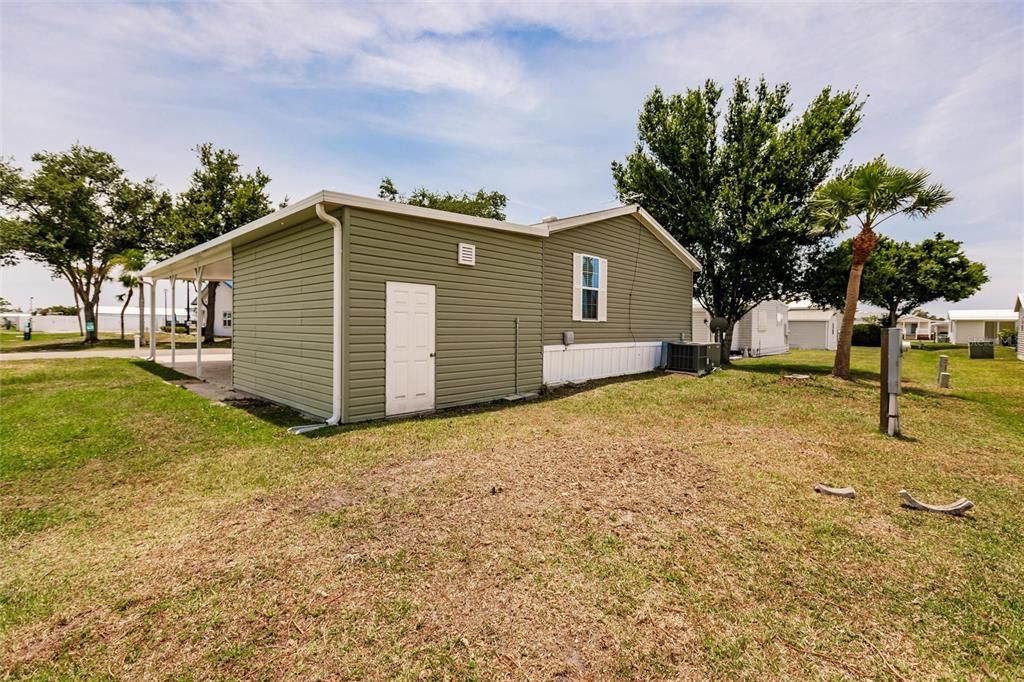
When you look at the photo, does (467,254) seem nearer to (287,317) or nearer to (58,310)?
(287,317)

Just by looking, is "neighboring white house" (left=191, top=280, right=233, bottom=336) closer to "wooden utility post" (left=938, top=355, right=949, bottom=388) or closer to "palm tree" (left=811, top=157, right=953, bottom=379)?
"palm tree" (left=811, top=157, right=953, bottom=379)

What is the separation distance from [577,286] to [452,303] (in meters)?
3.69

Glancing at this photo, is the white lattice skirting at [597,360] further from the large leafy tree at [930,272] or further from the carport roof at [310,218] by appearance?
the large leafy tree at [930,272]

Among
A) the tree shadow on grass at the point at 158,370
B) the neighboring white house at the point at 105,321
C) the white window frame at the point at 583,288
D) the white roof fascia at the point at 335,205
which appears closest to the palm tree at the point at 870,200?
the white window frame at the point at 583,288

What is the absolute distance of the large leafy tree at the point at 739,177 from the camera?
14.3m

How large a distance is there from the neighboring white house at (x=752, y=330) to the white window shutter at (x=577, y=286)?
10.8m

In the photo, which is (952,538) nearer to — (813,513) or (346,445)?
(813,513)

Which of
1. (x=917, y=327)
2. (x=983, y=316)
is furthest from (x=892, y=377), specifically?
(x=917, y=327)

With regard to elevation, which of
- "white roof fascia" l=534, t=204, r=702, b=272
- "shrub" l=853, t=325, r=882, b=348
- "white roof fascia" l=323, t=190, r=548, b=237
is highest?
"white roof fascia" l=534, t=204, r=702, b=272

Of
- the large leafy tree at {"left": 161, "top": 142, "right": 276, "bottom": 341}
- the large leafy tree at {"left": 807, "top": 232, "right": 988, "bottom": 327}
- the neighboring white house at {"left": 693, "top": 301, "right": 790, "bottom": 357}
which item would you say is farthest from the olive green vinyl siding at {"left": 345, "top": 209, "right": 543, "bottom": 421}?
the large leafy tree at {"left": 807, "top": 232, "right": 988, "bottom": 327}

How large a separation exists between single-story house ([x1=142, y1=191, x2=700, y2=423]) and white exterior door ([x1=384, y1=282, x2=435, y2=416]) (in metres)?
0.02

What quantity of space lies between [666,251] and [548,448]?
9.39 metres

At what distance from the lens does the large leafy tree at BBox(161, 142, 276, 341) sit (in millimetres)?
23641

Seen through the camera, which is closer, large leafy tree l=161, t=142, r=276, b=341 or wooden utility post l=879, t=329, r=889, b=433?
wooden utility post l=879, t=329, r=889, b=433
